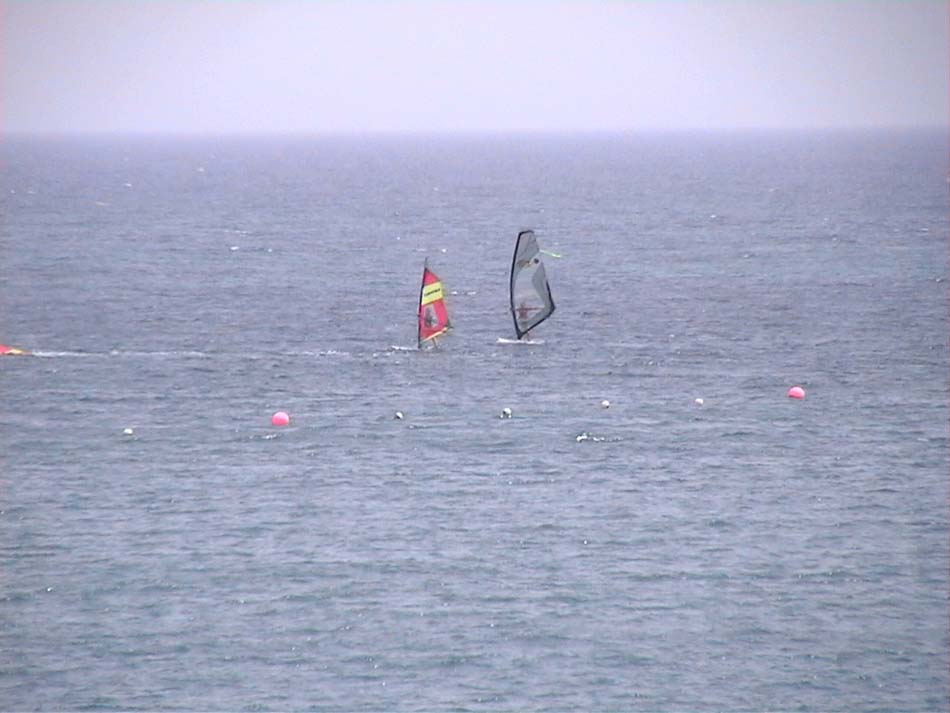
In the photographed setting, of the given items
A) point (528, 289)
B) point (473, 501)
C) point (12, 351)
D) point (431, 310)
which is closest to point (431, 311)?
point (431, 310)

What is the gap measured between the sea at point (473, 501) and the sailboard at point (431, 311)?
170cm

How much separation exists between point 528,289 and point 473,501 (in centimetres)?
3497

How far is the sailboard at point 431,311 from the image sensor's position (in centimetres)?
9806

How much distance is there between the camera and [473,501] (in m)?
69.2

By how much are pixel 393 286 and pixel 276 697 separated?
78387 millimetres

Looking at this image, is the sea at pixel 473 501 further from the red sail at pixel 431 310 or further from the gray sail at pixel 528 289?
the red sail at pixel 431 310

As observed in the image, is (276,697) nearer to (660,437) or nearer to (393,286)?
(660,437)

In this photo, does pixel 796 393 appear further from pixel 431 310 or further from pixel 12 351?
pixel 12 351

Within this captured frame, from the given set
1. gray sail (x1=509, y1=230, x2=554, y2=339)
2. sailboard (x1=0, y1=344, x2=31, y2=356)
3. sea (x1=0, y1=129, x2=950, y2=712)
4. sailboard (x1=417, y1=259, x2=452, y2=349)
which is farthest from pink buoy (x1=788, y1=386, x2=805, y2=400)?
sailboard (x1=0, y1=344, x2=31, y2=356)

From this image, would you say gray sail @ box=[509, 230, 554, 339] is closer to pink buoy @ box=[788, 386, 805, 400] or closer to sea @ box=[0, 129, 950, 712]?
sea @ box=[0, 129, 950, 712]

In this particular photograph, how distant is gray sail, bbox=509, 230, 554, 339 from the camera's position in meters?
102

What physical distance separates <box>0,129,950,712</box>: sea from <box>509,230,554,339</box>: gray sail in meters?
1.43

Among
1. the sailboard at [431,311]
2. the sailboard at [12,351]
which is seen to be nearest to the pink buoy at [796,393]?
the sailboard at [431,311]

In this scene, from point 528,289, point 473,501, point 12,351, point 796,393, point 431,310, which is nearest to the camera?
point 473,501
